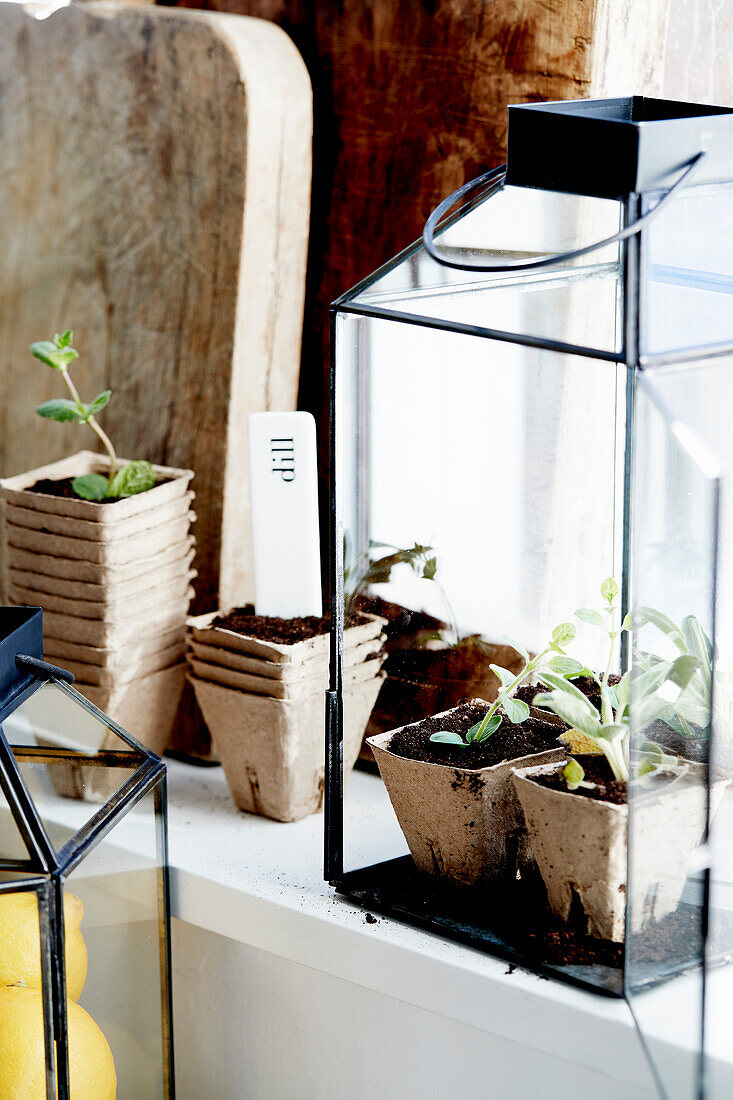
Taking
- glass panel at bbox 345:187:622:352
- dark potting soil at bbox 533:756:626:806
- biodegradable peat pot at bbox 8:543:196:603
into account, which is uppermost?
glass panel at bbox 345:187:622:352

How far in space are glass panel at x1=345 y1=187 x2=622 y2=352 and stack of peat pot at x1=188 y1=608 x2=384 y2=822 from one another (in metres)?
0.27

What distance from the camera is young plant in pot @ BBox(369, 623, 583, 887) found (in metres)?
0.69

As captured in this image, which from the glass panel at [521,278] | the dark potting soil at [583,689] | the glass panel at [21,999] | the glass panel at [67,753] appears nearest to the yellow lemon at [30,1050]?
the glass panel at [21,999]

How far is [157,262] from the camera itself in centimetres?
99

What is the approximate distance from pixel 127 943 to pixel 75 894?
0.08m

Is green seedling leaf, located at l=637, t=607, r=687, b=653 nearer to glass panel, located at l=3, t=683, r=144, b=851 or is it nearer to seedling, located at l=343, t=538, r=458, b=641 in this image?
seedling, located at l=343, t=538, r=458, b=641

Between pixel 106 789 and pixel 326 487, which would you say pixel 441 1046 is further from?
pixel 326 487

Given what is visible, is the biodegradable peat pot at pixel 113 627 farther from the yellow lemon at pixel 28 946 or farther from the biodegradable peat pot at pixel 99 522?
the yellow lemon at pixel 28 946

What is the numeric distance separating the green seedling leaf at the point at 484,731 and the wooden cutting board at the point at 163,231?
1.08 feet

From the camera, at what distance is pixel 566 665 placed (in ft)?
2.27

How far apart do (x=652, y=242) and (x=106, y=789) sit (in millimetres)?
441

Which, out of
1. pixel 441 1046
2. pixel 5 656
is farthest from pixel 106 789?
pixel 441 1046

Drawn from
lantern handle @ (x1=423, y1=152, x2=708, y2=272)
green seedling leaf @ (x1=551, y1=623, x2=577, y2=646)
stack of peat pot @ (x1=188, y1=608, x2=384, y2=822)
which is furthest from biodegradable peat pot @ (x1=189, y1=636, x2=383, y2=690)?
lantern handle @ (x1=423, y1=152, x2=708, y2=272)

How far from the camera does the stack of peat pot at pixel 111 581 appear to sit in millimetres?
894
